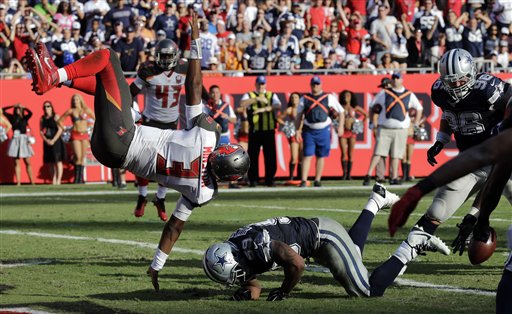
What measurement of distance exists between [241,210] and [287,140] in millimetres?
6709

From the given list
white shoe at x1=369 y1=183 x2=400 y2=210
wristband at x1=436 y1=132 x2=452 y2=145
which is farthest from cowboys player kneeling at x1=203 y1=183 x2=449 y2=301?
wristband at x1=436 y1=132 x2=452 y2=145

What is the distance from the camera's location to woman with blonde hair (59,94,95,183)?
67.3ft

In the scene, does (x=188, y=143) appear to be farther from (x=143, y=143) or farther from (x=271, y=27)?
(x=271, y=27)

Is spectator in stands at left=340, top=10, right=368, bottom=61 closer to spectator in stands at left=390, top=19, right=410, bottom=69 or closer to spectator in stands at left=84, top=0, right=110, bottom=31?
spectator in stands at left=390, top=19, right=410, bottom=69

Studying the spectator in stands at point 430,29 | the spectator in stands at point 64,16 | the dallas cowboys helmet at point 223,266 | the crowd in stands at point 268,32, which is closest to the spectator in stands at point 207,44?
the crowd in stands at point 268,32

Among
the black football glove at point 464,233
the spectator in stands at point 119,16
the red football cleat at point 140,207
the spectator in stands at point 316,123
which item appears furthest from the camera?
the spectator in stands at point 119,16

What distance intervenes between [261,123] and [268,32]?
12.8ft

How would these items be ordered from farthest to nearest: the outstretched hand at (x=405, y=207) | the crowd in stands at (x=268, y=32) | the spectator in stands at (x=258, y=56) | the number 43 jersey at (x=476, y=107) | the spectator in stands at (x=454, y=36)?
1. the spectator in stands at (x=454, y=36)
2. the spectator in stands at (x=258, y=56)
3. the crowd in stands at (x=268, y=32)
4. the number 43 jersey at (x=476, y=107)
5. the outstretched hand at (x=405, y=207)

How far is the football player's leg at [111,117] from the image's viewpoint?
7.82 metres

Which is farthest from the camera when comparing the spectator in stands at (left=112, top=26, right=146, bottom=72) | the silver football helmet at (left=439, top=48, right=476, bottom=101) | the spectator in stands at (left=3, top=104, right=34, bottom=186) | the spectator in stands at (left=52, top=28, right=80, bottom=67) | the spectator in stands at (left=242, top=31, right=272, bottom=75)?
the spectator in stands at (left=242, top=31, right=272, bottom=75)

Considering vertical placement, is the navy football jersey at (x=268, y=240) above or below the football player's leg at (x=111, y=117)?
below

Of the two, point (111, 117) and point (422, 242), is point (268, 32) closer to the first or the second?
point (111, 117)

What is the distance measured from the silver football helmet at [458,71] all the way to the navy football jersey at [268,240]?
→ 1.69 meters

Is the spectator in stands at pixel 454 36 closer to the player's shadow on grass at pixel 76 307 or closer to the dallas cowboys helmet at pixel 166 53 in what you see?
the dallas cowboys helmet at pixel 166 53
